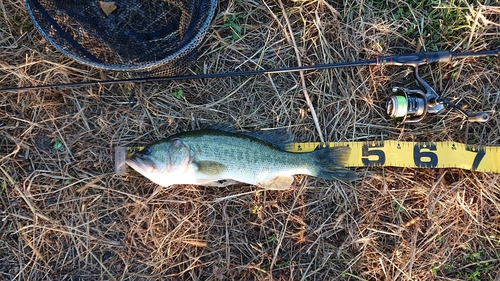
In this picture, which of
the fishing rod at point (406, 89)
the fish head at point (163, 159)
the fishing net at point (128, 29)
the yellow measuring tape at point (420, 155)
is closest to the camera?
the fish head at point (163, 159)

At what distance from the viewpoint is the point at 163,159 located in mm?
2863

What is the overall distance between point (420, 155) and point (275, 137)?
1.35 meters

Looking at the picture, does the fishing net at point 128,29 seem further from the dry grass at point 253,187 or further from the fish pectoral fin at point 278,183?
the fish pectoral fin at point 278,183

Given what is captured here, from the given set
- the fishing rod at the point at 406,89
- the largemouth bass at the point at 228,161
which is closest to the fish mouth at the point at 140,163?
the largemouth bass at the point at 228,161

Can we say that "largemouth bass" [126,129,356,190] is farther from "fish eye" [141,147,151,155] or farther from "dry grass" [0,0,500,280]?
"dry grass" [0,0,500,280]

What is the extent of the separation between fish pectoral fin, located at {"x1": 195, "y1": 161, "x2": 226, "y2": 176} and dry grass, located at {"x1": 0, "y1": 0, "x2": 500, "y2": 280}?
348 mm

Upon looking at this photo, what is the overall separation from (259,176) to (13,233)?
2.27 meters

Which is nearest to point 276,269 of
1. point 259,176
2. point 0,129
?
point 259,176

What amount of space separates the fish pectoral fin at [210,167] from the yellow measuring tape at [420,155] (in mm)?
687

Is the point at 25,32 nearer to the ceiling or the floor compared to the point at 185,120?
nearer to the ceiling

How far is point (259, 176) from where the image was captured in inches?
118

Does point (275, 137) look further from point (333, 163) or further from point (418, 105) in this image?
point (418, 105)

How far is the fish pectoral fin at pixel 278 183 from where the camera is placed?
303 cm

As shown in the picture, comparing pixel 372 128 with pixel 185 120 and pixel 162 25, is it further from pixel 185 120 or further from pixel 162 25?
pixel 162 25
